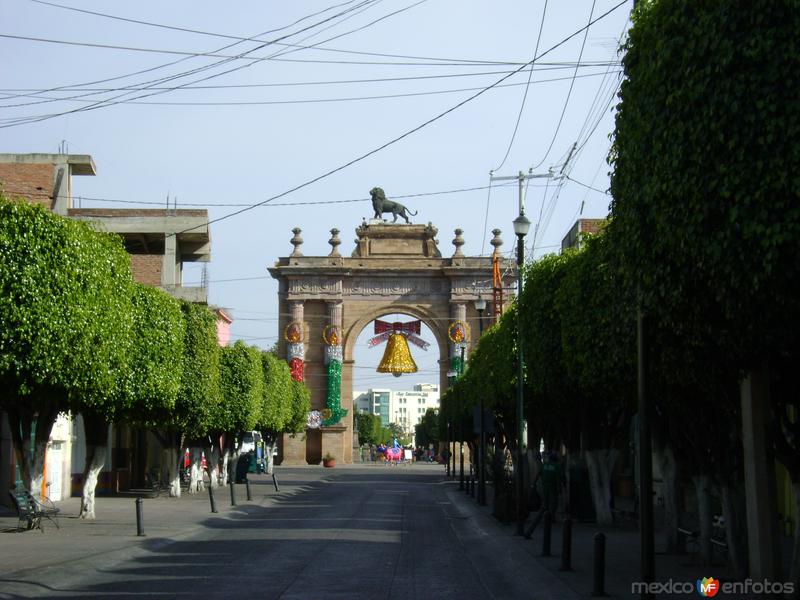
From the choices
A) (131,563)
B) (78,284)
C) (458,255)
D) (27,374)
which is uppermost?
(458,255)

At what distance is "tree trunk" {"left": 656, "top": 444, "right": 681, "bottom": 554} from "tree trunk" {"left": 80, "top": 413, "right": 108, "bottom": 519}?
1436 centimetres

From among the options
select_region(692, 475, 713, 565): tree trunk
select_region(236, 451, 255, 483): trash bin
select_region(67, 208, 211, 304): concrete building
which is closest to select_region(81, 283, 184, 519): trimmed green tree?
select_region(692, 475, 713, 565): tree trunk

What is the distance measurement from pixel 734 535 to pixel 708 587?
4.70 feet

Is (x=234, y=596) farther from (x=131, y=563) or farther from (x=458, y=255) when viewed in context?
(x=458, y=255)

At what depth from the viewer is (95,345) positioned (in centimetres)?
2344

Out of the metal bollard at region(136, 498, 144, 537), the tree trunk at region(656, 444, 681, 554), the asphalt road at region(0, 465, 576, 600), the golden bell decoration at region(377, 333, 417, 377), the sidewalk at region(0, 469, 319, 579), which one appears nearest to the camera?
the asphalt road at region(0, 465, 576, 600)

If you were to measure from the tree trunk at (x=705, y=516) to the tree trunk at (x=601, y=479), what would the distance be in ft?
29.9

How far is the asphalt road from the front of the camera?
1493 cm

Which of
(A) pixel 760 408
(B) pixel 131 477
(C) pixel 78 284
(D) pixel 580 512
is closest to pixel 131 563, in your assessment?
(C) pixel 78 284

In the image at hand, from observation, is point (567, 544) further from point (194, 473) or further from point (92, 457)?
point (194, 473)

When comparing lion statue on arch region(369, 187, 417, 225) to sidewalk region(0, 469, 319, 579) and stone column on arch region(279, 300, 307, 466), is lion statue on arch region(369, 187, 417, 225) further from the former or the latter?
sidewalk region(0, 469, 319, 579)

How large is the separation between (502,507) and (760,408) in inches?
630

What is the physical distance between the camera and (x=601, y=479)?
2717cm

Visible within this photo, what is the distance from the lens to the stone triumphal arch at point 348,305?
89562 mm
